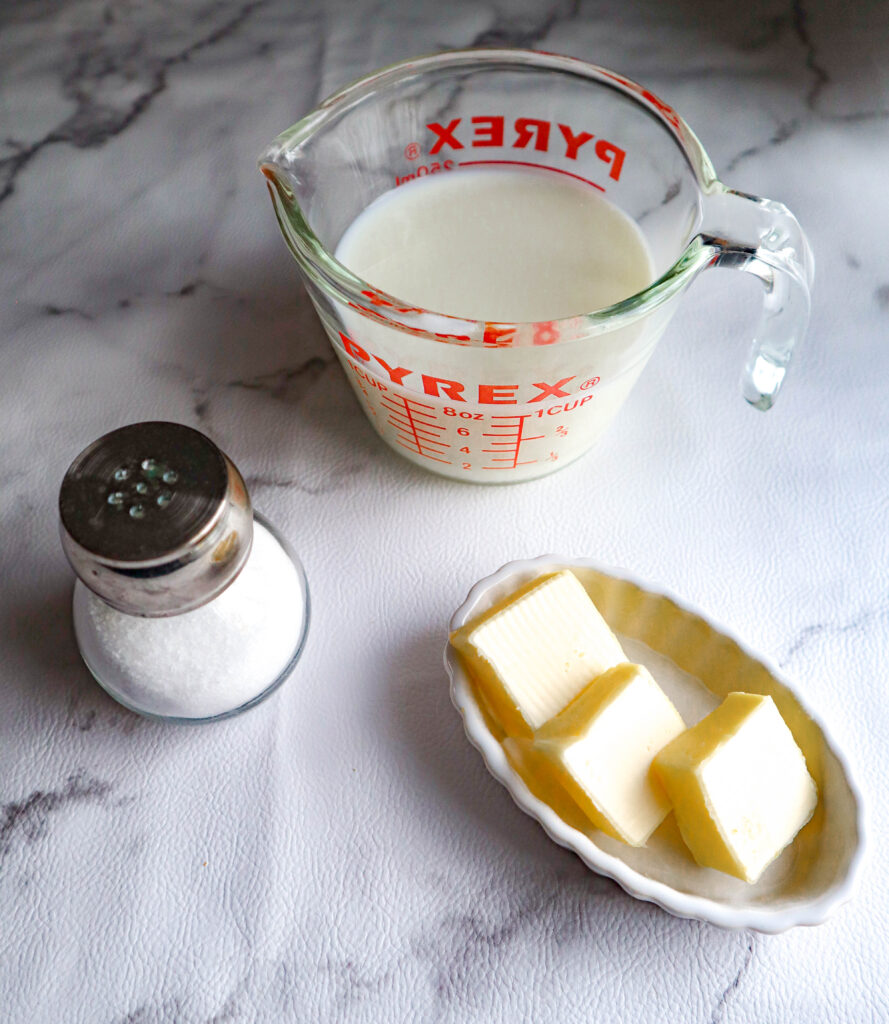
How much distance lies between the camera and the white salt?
759 mm

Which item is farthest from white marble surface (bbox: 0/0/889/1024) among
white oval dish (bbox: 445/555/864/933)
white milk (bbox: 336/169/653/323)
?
white milk (bbox: 336/169/653/323)

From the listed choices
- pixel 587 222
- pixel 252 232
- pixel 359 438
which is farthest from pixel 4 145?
pixel 587 222

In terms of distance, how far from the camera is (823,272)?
1090mm

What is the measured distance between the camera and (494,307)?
847 millimetres

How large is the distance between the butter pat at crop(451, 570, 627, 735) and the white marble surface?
4.3 inches

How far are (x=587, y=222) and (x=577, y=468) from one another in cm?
24

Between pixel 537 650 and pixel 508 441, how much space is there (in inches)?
7.8

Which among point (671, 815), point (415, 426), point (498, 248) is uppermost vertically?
point (498, 248)

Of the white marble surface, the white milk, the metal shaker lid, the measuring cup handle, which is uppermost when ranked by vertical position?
the measuring cup handle

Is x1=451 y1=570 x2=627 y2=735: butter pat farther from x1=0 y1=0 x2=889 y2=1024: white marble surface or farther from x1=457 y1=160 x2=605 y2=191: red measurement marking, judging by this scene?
x1=457 y1=160 x2=605 y2=191: red measurement marking

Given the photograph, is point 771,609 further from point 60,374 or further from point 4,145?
point 4,145

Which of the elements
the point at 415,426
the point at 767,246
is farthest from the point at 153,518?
the point at 767,246

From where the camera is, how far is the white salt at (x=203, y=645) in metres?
0.76

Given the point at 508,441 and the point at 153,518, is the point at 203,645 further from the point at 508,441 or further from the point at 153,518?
the point at 508,441
